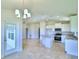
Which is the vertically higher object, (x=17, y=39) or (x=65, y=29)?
(x=65, y=29)

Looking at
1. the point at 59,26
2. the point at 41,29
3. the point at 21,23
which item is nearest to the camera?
the point at 59,26

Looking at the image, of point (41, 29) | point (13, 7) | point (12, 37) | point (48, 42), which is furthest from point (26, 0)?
point (41, 29)

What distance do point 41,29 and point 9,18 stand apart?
536cm

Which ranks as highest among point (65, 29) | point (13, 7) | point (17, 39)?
point (13, 7)

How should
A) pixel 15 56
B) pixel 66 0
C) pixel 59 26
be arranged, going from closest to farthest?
pixel 66 0, pixel 15 56, pixel 59 26

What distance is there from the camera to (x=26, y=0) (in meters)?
3.39

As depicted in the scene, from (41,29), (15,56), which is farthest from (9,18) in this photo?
(41,29)

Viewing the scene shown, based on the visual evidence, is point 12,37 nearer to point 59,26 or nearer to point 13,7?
point 13,7

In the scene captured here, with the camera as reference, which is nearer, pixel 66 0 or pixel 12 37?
pixel 66 0

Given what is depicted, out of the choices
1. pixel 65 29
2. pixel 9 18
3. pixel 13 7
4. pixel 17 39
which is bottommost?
pixel 17 39

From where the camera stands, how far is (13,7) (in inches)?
154

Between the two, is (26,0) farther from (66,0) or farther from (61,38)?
(61,38)

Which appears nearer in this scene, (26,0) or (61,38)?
(26,0)

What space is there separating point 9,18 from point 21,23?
97 cm
